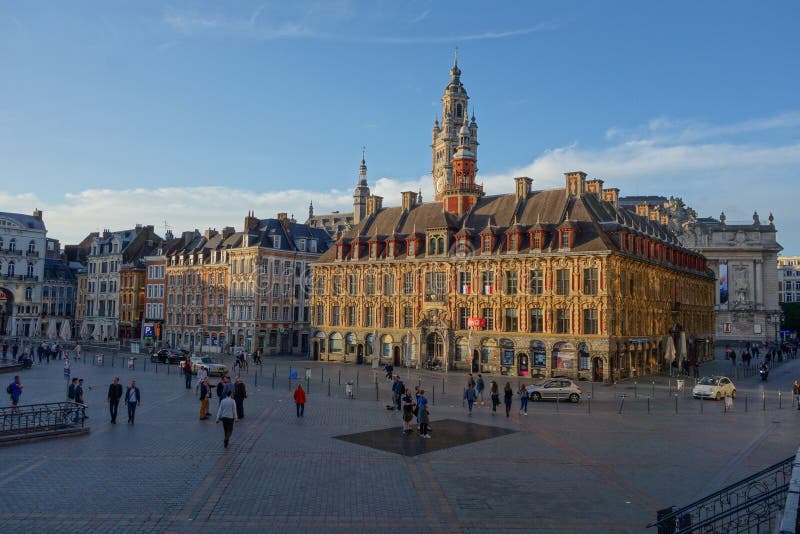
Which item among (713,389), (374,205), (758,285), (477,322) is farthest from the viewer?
(758,285)

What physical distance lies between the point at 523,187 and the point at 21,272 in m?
85.5

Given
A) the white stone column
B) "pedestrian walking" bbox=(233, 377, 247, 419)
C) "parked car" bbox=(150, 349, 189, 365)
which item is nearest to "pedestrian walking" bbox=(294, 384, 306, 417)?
"pedestrian walking" bbox=(233, 377, 247, 419)

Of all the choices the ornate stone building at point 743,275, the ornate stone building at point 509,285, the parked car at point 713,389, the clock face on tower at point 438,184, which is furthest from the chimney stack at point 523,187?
the clock face on tower at point 438,184

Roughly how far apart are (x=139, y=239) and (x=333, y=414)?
274ft

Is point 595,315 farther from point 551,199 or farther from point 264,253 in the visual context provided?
point 264,253

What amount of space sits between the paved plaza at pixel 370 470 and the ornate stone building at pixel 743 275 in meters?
88.1

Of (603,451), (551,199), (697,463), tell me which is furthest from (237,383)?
(551,199)

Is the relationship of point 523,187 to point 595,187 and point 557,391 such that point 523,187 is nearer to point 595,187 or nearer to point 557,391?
point 595,187

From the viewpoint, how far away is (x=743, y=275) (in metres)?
113

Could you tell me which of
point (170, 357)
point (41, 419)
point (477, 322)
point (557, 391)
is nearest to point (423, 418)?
point (41, 419)

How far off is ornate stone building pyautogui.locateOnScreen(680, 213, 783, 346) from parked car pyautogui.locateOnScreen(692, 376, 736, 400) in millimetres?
79780

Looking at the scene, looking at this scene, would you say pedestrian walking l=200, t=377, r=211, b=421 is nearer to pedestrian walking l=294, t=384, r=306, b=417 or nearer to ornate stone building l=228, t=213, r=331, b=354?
pedestrian walking l=294, t=384, r=306, b=417

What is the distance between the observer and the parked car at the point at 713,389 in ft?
126

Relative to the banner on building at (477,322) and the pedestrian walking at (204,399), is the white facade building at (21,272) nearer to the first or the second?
the banner on building at (477,322)
